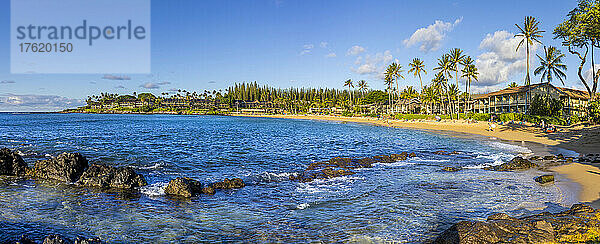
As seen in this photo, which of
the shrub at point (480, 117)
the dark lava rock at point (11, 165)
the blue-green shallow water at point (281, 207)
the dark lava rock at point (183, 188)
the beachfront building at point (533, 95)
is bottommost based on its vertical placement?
the blue-green shallow water at point (281, 207)

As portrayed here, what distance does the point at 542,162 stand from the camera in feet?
65.1

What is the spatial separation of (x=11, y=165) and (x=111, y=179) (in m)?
7.00

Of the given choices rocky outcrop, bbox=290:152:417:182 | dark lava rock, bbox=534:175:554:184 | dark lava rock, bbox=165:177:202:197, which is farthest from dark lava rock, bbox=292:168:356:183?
dark lava rock, bbox=534:175:554:184

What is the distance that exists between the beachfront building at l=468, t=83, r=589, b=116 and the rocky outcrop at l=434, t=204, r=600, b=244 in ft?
212

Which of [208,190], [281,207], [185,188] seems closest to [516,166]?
[281,207]

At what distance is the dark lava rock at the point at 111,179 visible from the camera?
1417cm

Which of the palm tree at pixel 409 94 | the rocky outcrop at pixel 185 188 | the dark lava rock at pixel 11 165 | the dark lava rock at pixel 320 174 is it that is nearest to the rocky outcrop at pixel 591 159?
the dark lava rock at pixel 320 174

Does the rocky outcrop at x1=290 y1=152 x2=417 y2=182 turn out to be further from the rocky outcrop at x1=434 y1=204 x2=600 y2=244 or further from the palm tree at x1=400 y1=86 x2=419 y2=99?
the palm tree at x1=400 y1=86 x2=419 y2=99

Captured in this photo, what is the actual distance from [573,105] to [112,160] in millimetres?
87736

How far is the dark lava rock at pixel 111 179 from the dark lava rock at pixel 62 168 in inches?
46.5

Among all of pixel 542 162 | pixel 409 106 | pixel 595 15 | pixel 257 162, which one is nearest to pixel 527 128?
pixel 595 15

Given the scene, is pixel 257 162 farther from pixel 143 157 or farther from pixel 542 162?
pixel 542 162

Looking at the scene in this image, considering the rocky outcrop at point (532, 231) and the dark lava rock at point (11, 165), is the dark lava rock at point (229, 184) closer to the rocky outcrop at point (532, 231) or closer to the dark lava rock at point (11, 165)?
the rocky outcrop at point (532, 231)

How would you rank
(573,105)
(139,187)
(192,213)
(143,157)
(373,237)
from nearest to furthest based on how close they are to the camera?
(373,237), (192,213), (139,187), (143,157), (573,105)
